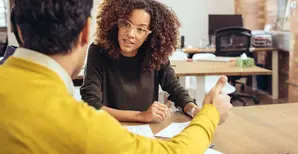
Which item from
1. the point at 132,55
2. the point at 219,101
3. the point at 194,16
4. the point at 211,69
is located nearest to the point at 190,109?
the point at 132,55

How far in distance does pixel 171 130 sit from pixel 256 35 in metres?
4.22

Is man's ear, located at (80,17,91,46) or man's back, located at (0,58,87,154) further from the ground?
man's ear, located at (80,17,91,46)

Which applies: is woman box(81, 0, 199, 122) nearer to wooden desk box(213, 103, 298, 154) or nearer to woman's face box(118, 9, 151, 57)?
woman's face box(118, 9, 151, 57)

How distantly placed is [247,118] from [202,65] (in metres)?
1.89

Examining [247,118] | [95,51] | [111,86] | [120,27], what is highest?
[120,27]

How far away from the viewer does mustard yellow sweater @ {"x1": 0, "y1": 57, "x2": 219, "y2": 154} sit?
675mm

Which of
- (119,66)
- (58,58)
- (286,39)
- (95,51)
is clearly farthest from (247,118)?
(286,39)

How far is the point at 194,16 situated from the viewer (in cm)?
640

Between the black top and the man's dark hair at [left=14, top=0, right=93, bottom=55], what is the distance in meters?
1.09

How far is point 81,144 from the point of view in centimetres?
68

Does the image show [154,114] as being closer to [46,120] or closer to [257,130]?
[257,130]

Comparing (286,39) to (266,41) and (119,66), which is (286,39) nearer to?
(266,41)

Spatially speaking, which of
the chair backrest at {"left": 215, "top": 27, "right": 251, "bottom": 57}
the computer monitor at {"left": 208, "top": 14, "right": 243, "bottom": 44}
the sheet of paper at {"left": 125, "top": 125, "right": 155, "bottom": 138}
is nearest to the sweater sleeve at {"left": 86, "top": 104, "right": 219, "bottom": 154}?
the sheet of paper at {"left": 125, "top": 125, "right": 155, "bottom": 138}

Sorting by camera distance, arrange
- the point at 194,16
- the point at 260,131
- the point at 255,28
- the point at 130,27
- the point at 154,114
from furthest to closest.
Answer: the point at 194,16, the point at 255,28, the point at 130,27, the point at 154,114, the point at 260,131
